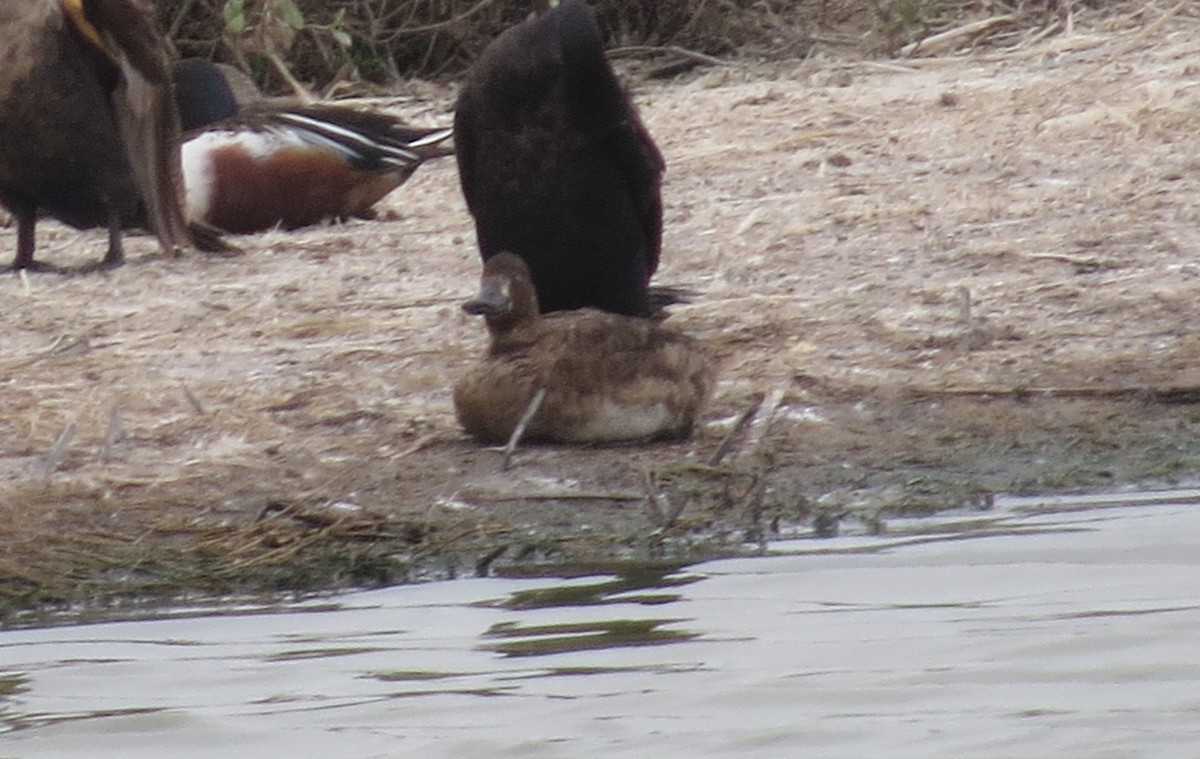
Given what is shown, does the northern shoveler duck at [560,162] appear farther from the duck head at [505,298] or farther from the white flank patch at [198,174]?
the white flank patch at [198,174]

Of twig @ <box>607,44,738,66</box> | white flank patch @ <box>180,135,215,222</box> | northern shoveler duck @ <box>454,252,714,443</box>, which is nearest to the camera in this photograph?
Answer: northern shoveler duck @ <box>454,252,714,443</box>

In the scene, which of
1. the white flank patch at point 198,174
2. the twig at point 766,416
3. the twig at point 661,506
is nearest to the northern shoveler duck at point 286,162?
the white flank patch at point 198,174

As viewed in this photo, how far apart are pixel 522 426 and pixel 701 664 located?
4.15ft

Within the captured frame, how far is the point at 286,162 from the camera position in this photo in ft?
27.9

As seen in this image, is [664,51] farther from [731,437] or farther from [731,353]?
[731,437]

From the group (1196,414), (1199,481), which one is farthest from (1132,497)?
(1196,414)

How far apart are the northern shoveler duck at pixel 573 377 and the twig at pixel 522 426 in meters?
0.01

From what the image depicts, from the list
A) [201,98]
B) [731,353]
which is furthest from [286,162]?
[731,353]

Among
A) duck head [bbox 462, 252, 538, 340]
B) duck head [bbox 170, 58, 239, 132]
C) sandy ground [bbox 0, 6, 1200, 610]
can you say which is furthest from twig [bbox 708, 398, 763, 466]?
duck head [bbox 170, 58, 239, 132]

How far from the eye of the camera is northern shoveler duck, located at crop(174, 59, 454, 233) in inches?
332

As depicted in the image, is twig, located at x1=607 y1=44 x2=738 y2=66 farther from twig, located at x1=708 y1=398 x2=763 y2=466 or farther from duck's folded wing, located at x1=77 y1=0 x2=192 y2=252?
twig, located at x1=708 y1=398 x2=763 y2=466

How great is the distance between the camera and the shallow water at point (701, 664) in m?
4.04

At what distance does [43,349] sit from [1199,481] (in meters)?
2.88

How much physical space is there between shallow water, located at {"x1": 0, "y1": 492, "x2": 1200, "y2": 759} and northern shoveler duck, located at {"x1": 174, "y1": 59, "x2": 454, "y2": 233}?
3.71m
